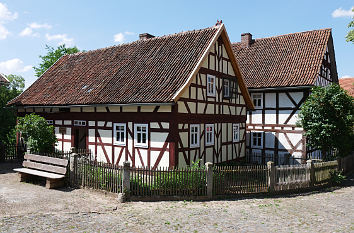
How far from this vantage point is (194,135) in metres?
15.3

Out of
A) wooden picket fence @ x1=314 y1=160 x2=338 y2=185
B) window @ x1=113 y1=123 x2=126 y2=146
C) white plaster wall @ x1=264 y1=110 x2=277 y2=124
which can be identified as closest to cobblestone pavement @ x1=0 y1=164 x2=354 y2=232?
wooden picket fence @ x1=314 y1=160 x2=338 y2=185

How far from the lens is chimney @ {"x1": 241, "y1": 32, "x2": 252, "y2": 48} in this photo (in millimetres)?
25719

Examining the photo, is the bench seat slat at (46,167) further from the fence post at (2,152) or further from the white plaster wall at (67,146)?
the fence post at (2,152)

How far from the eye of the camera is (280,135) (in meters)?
20.7

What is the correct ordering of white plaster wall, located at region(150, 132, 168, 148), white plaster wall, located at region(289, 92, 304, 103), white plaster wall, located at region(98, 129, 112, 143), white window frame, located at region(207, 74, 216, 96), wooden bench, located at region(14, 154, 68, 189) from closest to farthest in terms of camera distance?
wooden bench, located at region(14, 154, 68, 189) < white plaster wall, located at region(150, 132, 168, 148) < white plaster wall, located at region(98, 129, 112, 143) < white window frame, located at region(207, 74, 216, 96) < white plaster wall, located at region(289, 92, 304, 103)

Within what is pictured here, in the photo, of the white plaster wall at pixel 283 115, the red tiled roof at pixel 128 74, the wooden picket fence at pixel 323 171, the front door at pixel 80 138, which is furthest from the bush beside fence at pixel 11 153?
the white plaster wall at pixel 283 115

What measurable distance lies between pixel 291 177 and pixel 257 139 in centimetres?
888

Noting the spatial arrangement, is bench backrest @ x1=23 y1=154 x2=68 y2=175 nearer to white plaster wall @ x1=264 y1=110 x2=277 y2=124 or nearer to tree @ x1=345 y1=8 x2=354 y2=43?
white plaster wall @ x1=264 y1=110 x2=277 y2=124

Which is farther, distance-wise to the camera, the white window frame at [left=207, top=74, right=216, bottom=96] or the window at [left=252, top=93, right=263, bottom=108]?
the window at [left=252, top=93, right=263, bottom=108]

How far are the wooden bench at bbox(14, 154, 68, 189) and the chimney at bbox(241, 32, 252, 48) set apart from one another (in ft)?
61.9

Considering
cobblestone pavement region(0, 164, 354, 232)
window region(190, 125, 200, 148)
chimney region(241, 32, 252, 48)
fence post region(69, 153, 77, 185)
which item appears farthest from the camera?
chimney region(241, 32, 252, 48)

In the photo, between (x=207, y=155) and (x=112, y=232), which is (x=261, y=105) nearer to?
(x=207, y=155)

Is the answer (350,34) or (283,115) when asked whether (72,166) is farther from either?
(350,34)

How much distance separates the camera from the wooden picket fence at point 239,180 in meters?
11.8
